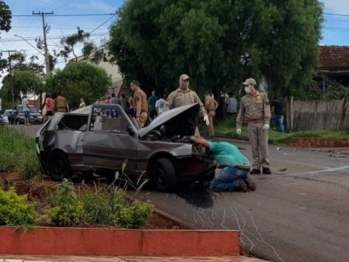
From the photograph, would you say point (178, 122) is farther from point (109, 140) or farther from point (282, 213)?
point (282, 213)

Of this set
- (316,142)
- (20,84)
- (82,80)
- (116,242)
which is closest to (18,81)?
(20,84)

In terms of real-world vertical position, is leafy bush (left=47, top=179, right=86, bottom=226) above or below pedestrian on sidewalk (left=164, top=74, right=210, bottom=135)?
below

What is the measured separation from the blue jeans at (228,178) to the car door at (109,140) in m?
1.45

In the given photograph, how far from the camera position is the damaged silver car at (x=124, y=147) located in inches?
488

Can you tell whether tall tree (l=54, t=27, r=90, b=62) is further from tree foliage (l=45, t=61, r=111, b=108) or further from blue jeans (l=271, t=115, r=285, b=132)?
blue jeans (l=271, t=115, r=285, b=132)

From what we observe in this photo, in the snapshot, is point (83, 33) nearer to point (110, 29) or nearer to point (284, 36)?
point (110, 29)

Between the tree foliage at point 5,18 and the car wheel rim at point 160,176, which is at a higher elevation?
the tree foliage at point 5,18

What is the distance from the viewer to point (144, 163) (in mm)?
12555

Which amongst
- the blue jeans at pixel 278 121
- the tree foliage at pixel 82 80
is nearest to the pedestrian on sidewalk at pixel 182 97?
the blue jeans at pixel 278 121

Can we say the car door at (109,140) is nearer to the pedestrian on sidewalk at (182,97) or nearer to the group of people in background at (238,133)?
the group of people in background at (238,133)

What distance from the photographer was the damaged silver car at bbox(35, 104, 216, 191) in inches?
488

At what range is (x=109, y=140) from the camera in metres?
13.0

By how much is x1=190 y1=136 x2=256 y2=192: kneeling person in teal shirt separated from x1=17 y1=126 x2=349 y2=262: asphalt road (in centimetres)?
20

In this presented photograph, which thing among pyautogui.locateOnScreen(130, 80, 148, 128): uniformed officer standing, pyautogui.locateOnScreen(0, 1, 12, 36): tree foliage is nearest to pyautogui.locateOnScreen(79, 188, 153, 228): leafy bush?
pyautogui.locateOnScreen(130, 80, 148, 128): uniformed officer standing
